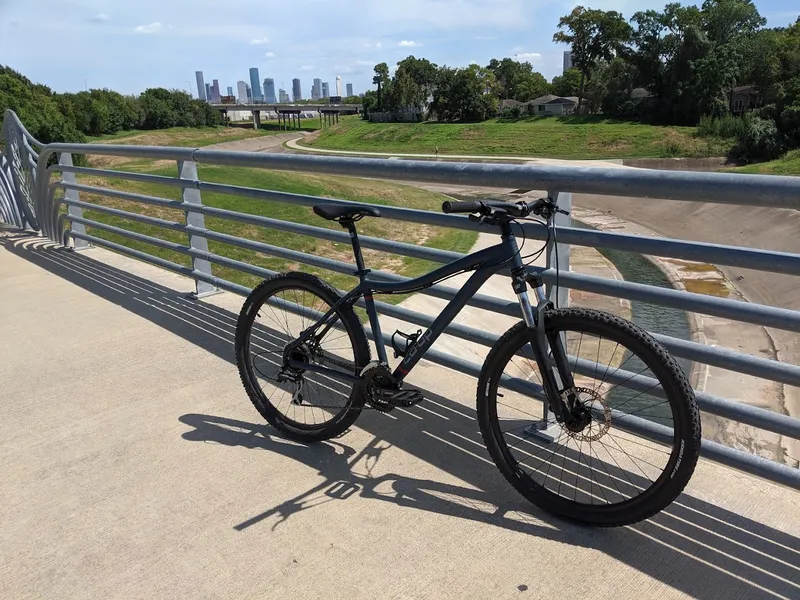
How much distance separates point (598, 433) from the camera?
2.63 meters

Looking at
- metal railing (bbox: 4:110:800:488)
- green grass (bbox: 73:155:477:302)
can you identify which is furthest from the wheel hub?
green grass (bbox: 73:155:477:302)

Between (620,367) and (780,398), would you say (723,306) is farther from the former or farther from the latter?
(780,398)

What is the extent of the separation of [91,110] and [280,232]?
215 feet

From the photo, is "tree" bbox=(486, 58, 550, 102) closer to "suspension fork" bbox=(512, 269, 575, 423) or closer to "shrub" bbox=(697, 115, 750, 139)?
"shrub" bbox=(697, 115, 750, 139)

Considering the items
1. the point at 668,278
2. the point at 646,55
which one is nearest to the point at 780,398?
the point at 668,278

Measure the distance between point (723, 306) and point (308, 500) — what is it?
189 cm

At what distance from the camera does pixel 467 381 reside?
3.97 meters

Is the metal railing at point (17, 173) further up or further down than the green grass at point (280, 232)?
further up

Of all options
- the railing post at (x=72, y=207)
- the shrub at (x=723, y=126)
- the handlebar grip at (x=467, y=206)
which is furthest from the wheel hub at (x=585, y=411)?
the shrub at (x=723, y=126)

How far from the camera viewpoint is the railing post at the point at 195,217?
525cm

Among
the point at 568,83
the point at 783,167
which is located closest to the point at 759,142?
the point at 783,167

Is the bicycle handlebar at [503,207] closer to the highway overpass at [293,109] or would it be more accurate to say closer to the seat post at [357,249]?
the seat post at [357,249]

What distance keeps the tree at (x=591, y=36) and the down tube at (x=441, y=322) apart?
79176 millimetres

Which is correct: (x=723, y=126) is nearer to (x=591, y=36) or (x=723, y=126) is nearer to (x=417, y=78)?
(x=591, y=36)
